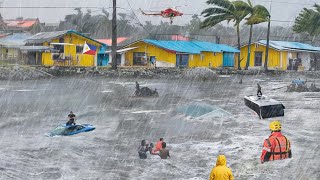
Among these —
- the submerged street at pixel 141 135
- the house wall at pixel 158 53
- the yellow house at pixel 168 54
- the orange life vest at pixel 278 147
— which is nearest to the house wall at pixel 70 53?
the yellow house at pixel 168 54

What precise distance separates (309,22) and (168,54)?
73.7 ft

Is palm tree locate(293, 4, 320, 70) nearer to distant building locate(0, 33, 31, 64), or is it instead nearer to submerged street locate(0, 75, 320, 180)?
submerged street locate(0, 75, 320, 180)

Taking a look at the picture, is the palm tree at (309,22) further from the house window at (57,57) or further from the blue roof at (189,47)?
the house window at (57,57)

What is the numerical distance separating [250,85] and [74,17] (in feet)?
136

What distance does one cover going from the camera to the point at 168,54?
4569 cm

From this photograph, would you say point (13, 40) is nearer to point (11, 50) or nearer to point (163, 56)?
point (11, 50)

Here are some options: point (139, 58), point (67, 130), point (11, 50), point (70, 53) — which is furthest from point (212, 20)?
point (67, 130)

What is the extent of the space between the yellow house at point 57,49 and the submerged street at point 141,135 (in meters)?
13.1

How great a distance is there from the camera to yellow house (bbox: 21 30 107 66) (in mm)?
43094

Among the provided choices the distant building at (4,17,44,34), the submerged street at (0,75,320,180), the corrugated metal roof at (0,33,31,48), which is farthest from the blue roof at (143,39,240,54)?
the distant building at (4,17,44,34)

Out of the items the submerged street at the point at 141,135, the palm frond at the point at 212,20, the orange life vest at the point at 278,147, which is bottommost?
the submerged street at the point at 141,135

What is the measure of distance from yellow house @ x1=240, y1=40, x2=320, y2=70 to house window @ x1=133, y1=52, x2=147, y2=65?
1279 cm

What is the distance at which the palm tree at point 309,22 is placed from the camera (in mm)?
56500

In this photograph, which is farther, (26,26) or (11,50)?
(26,26)
